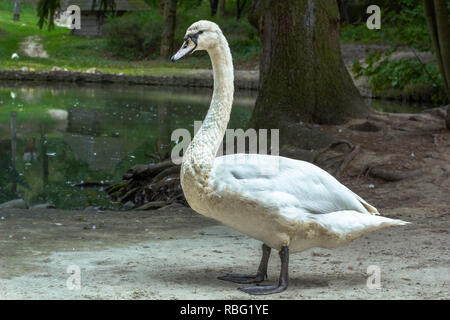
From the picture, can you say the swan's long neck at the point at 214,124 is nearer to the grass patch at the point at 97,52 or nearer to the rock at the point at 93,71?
the grass patch at the point at 97,52

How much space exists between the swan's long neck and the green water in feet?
19.8

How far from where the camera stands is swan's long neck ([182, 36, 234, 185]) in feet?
15.0

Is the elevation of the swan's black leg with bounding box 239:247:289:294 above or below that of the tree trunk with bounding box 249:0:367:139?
below

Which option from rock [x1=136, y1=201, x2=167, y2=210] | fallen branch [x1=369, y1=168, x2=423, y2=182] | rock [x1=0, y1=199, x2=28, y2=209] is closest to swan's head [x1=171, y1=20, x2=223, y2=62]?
fallen branch [x1=369, y1=168, x2=423, y2=182]

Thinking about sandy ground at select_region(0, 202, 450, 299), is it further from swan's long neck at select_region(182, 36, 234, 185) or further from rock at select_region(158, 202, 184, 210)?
rock at select_region(158, 202, 184, 210)

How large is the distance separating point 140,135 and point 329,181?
12594mm

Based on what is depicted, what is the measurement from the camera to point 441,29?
1104 cm

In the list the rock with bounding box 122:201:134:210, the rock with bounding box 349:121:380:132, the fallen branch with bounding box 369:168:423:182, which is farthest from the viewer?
the rock with bounding box 349:121:380:132

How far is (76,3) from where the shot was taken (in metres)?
46.1

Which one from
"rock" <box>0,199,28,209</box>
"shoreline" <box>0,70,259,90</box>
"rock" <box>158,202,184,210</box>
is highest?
"shoreline" <box>0,70,259,90</box>

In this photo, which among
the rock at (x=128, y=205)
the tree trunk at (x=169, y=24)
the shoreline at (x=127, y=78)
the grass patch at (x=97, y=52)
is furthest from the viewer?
the tree trunk at (x=169, y=24)

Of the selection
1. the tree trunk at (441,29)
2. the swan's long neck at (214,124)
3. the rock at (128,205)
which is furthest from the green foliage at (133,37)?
the swan's long neck at (214,124)

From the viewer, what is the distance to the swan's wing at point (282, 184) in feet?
14.7

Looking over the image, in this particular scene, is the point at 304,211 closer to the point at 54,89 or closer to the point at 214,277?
the point at 214,277
